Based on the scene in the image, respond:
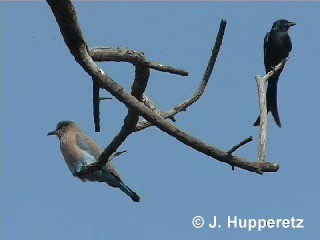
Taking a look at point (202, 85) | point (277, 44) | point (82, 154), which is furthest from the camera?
point (277, 44)

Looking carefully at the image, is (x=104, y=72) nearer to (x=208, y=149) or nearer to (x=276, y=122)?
(x=208, y=149)

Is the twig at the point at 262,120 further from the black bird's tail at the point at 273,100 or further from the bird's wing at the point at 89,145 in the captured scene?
the black bird's tail at the point at 273,100

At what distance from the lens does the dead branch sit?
8.28 ft

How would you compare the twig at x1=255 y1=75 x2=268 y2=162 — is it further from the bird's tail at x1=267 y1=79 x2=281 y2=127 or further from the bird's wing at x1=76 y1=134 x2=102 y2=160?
the bird's tail at x1=267 y1=79 x2=281 y2=127

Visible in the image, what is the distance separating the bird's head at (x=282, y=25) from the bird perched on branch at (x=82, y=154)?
168 inches

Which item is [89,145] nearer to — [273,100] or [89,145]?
[89,145]

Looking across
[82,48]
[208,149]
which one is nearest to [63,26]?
[82,48]

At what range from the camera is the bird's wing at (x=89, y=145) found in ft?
15.9

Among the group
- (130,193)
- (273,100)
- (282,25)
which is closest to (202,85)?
(130,193)

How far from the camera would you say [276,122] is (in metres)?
5.34

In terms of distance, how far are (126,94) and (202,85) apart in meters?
0.85

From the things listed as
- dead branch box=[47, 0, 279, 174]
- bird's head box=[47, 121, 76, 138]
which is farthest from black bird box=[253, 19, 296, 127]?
dead branch box=[47, 0, 279, 174]

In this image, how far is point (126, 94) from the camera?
2.72 meters

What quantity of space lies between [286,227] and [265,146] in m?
1.35
